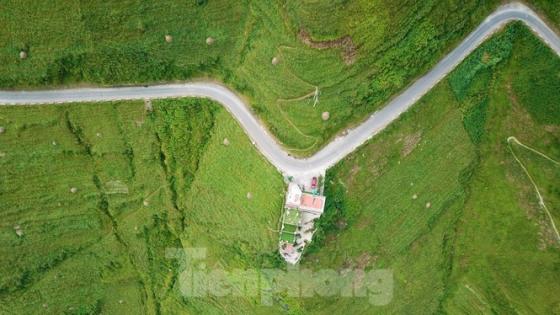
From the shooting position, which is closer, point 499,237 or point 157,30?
point 157,30

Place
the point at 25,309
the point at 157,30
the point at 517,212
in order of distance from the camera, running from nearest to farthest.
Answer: the point at 157,30
the point at 517,212
the point at 25,309

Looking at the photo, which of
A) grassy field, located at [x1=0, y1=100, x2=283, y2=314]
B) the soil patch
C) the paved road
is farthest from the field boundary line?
grassy field, located at [x1=0, y1=100, x2=283, y2=314]

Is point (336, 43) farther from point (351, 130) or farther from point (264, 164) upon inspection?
point (264, 164)

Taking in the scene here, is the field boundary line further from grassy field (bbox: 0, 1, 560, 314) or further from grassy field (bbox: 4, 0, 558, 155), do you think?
grassy field (bbox: 4, 0, 558, 155)

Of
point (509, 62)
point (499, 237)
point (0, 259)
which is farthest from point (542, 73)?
point (0, 259)

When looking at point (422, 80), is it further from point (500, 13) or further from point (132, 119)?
point (132, 119)

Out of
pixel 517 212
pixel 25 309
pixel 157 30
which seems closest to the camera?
pixel 157 30

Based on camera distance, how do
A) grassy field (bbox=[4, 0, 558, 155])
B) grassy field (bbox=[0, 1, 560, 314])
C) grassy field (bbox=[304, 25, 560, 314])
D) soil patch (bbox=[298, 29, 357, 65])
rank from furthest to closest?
1. grassy field (bbox=[304, 25, 560, 314])
2. grassy field (bbox=[0, 1, 560, 314])
3. grassy field (bbox=[4, 0, 558, 155])
4. soil patch (bbox=[298, 29, 357, 65])
